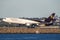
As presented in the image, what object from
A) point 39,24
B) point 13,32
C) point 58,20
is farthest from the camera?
point 58,20

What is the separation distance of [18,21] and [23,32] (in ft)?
48.5

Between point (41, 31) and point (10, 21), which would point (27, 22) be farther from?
point (41, 31)

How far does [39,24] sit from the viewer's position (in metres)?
42.4

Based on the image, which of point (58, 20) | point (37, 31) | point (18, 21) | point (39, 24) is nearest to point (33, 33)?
point (37, 31)

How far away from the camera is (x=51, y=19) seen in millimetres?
43281

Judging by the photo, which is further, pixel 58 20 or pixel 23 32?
pixel 58 20

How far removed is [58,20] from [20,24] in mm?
6946

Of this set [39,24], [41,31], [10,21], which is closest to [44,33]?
[41,31]

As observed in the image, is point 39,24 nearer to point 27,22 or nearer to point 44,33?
point 27,22

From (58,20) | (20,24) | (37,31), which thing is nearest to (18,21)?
(20,24)

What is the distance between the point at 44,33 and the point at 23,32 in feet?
7.56

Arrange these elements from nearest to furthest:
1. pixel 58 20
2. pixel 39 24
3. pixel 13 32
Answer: pixel 13 32, pixel 39 24, pixel 58 20

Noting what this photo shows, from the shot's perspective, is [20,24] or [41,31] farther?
[20,24]

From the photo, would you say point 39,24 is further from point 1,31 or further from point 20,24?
point 1,31
